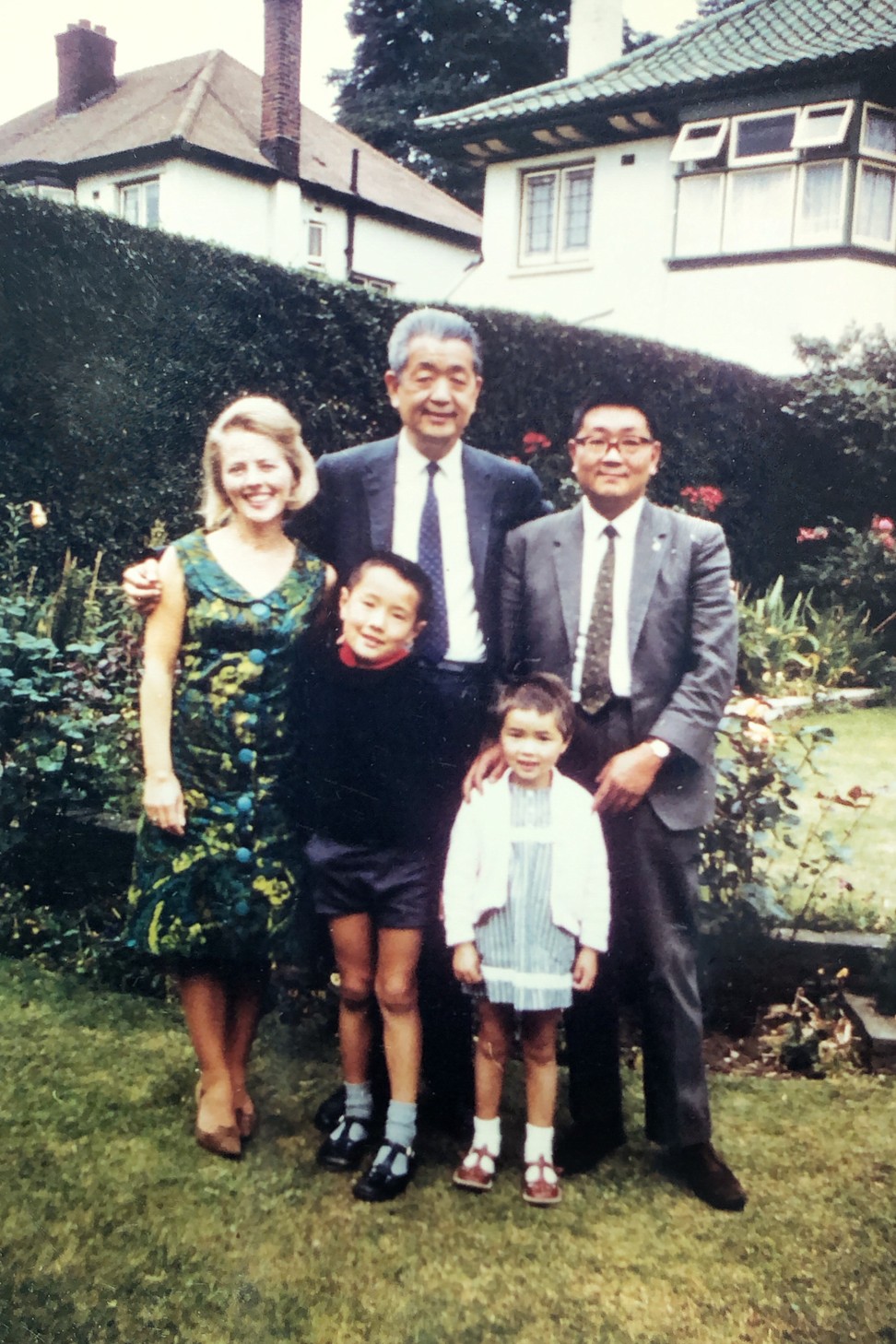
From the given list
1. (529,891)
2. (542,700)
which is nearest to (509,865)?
(529,891)

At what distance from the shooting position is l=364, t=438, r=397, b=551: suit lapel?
2.19 m

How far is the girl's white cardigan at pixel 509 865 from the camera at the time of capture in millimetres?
2164

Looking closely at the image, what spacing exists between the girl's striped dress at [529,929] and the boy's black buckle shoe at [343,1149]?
18.0 inches

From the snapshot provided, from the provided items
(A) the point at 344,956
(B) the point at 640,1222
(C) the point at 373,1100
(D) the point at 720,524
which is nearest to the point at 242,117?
(D) the point at 720,524

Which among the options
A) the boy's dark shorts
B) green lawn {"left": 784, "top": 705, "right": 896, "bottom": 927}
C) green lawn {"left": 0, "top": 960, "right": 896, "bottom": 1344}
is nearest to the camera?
green lawn {"left": 0, "top": 960, "right": 896, "bottom": 1344}

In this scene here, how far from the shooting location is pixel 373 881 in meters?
2.22

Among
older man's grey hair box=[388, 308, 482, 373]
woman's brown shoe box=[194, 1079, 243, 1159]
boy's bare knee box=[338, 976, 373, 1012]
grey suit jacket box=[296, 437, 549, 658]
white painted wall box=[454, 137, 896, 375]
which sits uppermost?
white painted wall box=[454, 137, 896, 375]

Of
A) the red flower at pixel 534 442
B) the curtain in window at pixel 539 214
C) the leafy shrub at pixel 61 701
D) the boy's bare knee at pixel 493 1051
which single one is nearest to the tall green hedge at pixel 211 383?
the red flower at pixel 534 442

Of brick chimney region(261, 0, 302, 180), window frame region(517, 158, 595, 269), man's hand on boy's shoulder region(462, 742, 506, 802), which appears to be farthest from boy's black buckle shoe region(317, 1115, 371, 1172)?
brick chimney region(261, 0, 302, 180)

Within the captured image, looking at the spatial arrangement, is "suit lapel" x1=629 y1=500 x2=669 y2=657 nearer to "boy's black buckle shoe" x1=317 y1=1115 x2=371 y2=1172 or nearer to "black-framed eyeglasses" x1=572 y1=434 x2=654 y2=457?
"black-framed eyeglasses" x1=572 y1=434 x2=654 y2=457

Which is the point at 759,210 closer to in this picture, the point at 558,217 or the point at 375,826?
the point at 558,217

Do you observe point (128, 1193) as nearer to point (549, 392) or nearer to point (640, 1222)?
point (640, 1222)

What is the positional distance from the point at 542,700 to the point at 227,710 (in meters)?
0.64

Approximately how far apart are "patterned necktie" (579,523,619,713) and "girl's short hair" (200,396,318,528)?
24.7 inches
